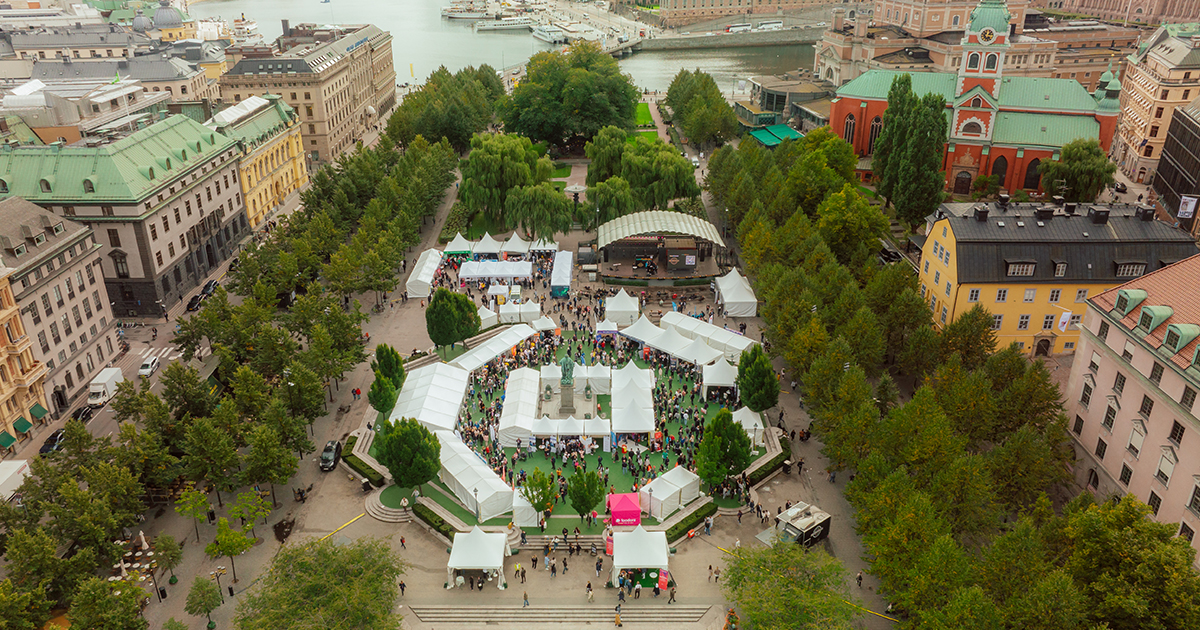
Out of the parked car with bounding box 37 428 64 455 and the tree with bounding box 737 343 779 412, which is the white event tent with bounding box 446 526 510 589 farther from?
the parked car with bounding box 37 428 64 455

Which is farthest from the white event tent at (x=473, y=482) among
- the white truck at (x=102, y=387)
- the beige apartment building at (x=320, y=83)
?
the beige apartment building at (x=320, y=83)

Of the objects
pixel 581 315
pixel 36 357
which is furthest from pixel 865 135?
pixel 36 357

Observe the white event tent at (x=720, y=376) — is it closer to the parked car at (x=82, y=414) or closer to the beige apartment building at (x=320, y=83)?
the parked car at (x=82, y=414)

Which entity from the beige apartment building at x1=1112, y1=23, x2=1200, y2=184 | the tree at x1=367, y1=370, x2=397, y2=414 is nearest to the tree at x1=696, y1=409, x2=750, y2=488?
the tree at x1=367, y1=370, x2=397, y2=414

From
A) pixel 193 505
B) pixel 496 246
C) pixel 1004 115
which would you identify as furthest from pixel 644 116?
pixel 193 505

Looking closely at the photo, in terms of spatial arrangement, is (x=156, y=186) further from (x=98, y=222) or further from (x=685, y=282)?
(x=685, y=282)

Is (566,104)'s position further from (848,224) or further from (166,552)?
(166,552)
